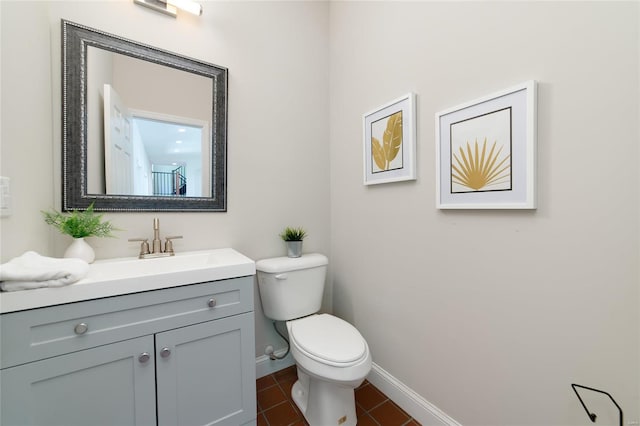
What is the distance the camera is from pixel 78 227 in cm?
109

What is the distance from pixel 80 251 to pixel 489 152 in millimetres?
1778

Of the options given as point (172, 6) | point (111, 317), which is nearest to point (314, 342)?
point (111, 317)

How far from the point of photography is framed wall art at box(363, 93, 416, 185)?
1315 mm

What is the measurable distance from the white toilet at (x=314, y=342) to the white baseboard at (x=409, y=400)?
0.97ft

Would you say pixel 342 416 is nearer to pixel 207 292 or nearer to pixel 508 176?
pixel 207 292

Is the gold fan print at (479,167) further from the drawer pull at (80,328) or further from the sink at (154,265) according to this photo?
the drawer pull at (80,328)

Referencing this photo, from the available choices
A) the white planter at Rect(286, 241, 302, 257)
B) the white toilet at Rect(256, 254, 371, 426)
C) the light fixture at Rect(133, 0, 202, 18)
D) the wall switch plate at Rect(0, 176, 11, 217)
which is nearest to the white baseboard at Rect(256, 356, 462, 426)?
the white toilet at Rect(256, 254, 371, 426)

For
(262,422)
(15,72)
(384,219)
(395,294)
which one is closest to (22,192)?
(15,72)

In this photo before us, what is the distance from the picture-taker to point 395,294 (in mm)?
1459

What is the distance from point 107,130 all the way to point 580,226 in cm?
199

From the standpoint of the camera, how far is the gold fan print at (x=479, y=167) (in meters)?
0.99

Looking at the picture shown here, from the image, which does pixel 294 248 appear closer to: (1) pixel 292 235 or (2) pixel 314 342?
(1) pixel 292 235

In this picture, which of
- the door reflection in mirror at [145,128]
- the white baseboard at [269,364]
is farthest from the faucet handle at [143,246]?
the white baseboard at [269,364]

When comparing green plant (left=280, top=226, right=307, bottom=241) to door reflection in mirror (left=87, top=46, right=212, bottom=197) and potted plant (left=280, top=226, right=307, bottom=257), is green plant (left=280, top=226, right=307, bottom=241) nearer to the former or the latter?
potted plant (left=280, top=226, right=307, bottom=257)
